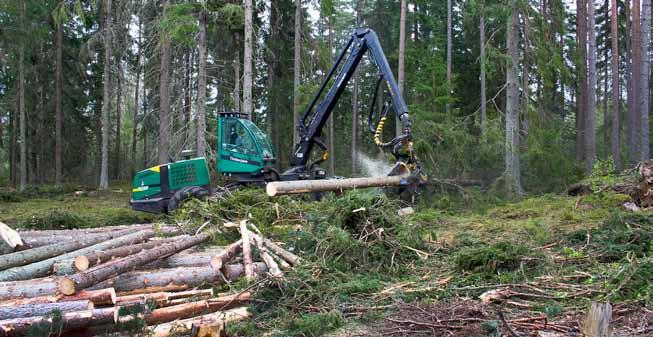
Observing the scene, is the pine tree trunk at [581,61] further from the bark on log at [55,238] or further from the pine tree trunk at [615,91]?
the bark on log at [55,238]

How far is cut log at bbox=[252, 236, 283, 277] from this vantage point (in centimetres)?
605

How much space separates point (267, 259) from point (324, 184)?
4376 millimetres

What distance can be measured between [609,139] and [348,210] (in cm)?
2940

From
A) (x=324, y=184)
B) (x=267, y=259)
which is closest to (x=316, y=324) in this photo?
(x=267, y=259)

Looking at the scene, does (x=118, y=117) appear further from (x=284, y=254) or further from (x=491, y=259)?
(x=491, y=259)

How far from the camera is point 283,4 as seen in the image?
25.2 meters

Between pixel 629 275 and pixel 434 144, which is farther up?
pixel 434 144

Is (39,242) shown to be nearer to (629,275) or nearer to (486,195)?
(629,275)

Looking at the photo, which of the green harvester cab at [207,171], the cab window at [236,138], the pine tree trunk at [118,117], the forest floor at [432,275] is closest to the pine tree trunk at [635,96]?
the forest floor at [432,275]

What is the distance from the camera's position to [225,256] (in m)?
A: 6.37

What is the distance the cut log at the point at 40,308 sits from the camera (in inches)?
179

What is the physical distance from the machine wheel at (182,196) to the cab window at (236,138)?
131 centimetres

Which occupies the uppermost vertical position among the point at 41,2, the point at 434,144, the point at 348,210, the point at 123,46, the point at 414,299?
the point at 41,2

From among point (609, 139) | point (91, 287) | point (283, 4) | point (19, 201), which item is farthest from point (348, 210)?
point (609, 139)
